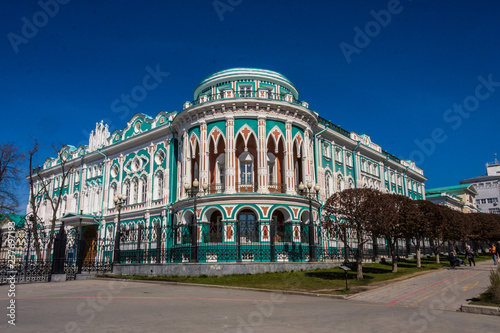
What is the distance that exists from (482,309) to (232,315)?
605 cm

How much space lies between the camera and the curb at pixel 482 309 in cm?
927

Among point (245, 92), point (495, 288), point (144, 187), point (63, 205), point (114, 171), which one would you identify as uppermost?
point (245, 92)

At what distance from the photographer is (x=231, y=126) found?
2456 centimetres

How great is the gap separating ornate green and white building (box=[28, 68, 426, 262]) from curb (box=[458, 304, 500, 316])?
9618 millimetres

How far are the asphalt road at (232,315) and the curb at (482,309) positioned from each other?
1.06 feet

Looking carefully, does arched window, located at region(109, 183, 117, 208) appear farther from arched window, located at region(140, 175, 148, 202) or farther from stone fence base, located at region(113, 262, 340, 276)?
stone fence base, located at region(113, 262, 340, 276)

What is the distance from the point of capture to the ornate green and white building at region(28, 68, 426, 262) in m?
22.1

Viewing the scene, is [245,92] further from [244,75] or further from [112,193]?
[112,193]

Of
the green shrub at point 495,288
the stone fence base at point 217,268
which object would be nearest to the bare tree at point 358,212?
the stone fence base at point 217,268

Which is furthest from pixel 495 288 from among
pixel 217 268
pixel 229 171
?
pixel 229 171

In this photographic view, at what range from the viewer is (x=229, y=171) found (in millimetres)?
23875

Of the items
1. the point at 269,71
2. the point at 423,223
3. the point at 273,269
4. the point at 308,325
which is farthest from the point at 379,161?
the point at 308,325

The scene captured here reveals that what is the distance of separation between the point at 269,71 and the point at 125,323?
22.2 metres

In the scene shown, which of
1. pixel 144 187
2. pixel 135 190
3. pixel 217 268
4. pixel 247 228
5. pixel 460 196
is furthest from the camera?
pixel 460 196
